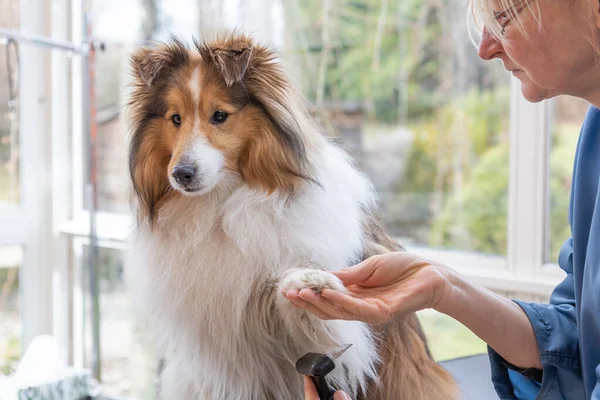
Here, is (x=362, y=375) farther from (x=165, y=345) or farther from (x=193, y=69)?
(x=193, y=69)

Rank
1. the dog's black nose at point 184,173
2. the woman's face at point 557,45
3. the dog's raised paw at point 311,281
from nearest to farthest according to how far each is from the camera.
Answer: the woman's face at point 557,45
the dog's raised paw at point 311,281
the dog's black nose at point 184,173

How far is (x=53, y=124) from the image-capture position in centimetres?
322

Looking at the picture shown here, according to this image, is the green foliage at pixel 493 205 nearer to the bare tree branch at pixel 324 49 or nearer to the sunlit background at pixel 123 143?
the sunlit background at pixel 123 143

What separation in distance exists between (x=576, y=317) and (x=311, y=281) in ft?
1.75

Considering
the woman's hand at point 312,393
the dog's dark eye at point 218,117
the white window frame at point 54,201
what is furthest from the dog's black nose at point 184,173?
the white window frame at point 54,201

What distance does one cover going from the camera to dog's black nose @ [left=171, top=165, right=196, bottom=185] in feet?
4.66

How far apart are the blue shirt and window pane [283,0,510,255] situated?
4.75 ft

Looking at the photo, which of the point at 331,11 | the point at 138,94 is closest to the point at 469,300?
the point at 138,94

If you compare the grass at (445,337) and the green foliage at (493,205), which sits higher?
the green foliage at (493,205)

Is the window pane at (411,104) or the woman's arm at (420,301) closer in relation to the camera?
the woman's arm at (420,301)

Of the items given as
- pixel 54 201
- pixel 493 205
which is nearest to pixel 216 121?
pixel 493 205

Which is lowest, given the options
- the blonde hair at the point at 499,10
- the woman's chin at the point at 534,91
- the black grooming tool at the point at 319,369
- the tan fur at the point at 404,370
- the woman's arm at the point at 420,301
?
the tan fur at the point at 404,370

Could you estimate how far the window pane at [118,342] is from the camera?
11.0ft

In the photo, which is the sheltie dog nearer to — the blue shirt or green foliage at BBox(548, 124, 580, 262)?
the blue shirt
